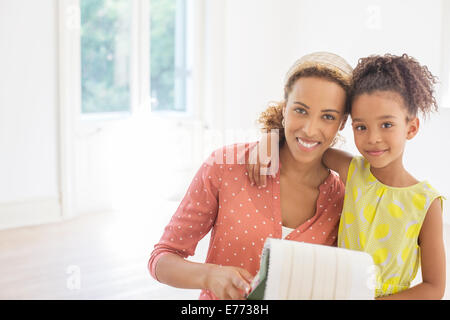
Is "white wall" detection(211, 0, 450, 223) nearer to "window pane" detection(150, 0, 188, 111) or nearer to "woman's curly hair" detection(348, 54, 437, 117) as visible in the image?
"window pane" detection(150, 0, 188, 111)

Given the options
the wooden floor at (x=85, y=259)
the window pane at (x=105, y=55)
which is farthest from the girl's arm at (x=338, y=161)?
the window pane at (x=105, y=55)

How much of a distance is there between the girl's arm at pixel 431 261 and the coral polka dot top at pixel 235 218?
0.72 feet

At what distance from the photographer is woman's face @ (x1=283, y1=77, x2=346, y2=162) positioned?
100cm

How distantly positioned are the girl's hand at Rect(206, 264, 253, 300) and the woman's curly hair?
1.33ft

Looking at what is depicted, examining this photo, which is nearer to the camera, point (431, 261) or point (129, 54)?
point (431, 261)

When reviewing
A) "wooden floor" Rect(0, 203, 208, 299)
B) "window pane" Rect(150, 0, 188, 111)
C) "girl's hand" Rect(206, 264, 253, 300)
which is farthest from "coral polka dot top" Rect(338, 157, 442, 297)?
"window pane" Rect(150, 0, 188, 111)

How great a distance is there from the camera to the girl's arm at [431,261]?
2.92 ft

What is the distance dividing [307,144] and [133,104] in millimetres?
3985

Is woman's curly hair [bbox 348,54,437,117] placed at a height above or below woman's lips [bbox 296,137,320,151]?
above

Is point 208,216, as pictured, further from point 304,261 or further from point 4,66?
point 4,66

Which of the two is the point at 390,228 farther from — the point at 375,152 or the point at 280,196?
the point at 280,196

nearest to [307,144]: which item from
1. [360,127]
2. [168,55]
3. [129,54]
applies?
[360,127]

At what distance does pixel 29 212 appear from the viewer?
4.14 meters

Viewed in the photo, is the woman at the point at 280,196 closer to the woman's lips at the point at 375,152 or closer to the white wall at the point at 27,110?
the woman's lips at the point at 375,152
